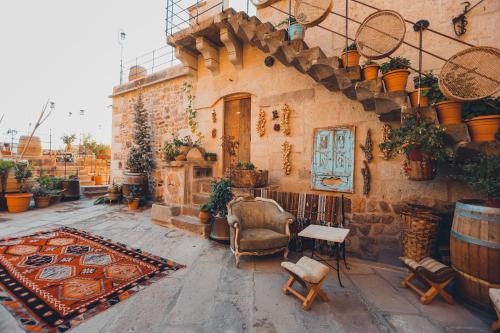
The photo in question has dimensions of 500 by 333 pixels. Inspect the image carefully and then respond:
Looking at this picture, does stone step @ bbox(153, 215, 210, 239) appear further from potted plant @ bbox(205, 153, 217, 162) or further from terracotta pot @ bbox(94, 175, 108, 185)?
terracotta pot @ bbox(94, 175, 108, 185)

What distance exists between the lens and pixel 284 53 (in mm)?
3605

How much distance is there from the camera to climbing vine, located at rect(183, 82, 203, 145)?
5777 millimetres

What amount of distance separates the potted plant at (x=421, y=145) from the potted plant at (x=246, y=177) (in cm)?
207

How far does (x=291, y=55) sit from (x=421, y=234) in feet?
9.87

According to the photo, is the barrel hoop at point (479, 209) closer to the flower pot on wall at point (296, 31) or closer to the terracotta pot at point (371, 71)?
the terracotta pot at point (371, 71)

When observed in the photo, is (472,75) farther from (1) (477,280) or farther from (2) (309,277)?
(2) (309,277)

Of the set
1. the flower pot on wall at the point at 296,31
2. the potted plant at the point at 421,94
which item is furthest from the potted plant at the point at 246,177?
the potted plant at the point at 421,94

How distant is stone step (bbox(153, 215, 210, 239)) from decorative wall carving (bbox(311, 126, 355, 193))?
2.12 m

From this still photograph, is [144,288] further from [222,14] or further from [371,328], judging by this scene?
[222,14]

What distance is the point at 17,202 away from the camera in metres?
5.62

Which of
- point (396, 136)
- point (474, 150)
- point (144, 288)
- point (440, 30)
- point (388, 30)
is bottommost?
point (144, 288)

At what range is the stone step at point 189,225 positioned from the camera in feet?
13.5

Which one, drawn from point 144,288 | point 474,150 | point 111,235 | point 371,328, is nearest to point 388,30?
point 474,150

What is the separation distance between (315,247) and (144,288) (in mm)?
2525
